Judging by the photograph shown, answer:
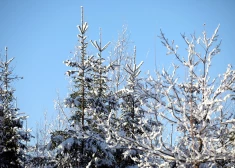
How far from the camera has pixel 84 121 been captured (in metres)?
12.3

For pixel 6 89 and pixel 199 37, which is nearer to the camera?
pixel 199 37

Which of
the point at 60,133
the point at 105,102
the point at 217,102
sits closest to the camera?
the point at 217,102

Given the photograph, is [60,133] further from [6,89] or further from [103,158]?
[6,89]

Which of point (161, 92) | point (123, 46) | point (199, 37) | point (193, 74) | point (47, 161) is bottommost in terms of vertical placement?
point (47, 161)

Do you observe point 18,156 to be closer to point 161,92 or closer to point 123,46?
point 161,92

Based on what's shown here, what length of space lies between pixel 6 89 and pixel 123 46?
12483mm

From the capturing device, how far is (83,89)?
1167 centimetres

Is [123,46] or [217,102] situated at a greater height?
[123,46]

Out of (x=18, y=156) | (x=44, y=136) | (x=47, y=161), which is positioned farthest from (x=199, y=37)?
(x=44, y=136)

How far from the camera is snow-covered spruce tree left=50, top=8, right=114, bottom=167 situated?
1059 centimetres

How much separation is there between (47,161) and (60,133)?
2.53 meters

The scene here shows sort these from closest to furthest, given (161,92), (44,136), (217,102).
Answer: (217,102) < (161,92) < (44,136)

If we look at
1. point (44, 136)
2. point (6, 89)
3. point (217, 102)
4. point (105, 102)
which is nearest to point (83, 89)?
point (105, 102)

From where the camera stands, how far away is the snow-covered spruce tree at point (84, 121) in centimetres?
1059
